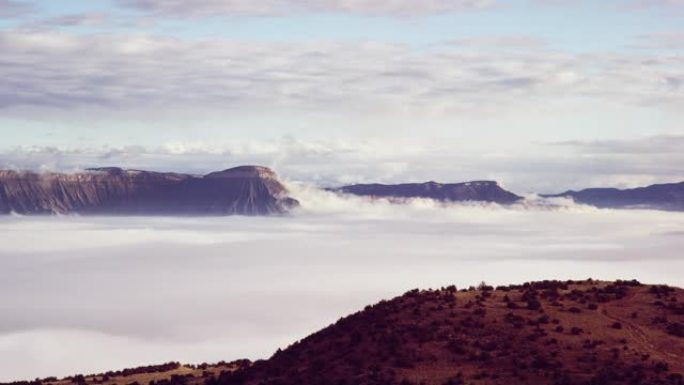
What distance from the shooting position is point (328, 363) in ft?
228

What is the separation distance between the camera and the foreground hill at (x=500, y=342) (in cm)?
6356

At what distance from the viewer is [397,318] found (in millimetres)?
74188

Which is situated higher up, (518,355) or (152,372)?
(518,355)

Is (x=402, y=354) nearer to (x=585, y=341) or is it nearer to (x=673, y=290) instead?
(x=585, y=341)

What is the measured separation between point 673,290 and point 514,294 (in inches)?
446

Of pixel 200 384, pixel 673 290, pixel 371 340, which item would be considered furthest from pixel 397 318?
pixel 673 290

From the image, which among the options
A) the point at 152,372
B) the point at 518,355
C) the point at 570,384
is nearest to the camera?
the point at 570,384

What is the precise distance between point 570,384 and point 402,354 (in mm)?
10784

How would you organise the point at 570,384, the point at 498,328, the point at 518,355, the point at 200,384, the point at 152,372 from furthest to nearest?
1. the point at 152,372
2. the point at 200,384
3. the point at 498,328
4. the point at 518,355
5. the point at 570,384

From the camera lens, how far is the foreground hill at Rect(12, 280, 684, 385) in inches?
2502

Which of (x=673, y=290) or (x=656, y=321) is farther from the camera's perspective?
(x=673, y=290)

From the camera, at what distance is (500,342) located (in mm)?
68125

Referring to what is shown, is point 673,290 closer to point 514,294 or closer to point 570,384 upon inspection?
point 514,294

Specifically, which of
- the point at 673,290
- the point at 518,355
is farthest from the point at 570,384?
the point at 673,290
